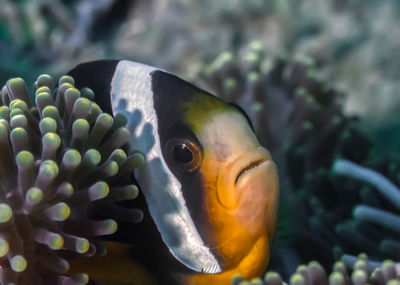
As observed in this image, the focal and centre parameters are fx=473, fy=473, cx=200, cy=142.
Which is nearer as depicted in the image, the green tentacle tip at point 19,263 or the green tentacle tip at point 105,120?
the green tentacle tip at point 19,263

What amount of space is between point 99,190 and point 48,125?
0.15 m

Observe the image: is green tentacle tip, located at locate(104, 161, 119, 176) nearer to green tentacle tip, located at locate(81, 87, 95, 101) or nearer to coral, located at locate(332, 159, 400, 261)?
green tentacle tip, located at locate(81, 87, 95, 101)

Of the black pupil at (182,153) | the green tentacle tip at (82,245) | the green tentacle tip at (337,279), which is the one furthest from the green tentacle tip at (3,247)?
the green tentacle tip at (337,279)

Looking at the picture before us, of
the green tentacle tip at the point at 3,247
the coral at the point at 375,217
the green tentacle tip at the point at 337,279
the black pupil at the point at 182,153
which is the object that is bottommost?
Answer: the coral at the point at 375,217

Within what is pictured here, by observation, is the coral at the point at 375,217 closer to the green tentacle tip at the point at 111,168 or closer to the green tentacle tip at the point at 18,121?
the green tentacle tip at the point at 111,168

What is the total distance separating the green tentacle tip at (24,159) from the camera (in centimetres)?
79

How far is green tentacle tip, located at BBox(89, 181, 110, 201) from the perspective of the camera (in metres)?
0.83

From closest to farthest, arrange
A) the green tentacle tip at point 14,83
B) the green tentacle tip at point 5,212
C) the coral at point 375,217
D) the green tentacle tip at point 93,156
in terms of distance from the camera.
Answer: the green tentacle tip at point 5,212 → the green tentacle tip at point 93,156 → the green tentacle tip at point 14,83 → the coral at point 375,217

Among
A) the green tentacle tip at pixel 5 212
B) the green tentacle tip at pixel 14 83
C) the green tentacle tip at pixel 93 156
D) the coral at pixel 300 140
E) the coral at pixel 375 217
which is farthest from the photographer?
the coral at pixel 300 140

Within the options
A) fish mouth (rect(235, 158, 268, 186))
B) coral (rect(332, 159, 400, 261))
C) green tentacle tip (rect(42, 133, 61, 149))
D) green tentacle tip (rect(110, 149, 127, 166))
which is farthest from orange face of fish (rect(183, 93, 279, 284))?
coral (rect(332, 159, 400, 261))

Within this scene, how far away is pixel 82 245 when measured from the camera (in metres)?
0.82

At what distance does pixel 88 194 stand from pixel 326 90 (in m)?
1.31

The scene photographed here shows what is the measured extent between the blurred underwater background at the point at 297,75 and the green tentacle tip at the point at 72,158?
0.40 ft

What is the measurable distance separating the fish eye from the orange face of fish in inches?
0.5
